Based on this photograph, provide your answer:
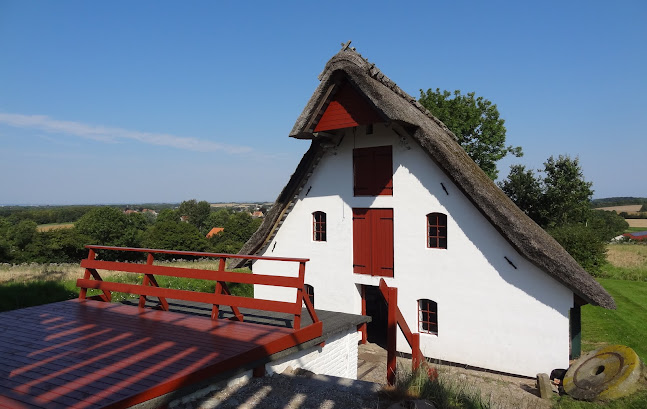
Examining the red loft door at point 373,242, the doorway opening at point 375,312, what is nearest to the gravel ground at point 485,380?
the doorway opening at point 375,312

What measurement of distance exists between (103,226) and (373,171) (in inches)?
2146

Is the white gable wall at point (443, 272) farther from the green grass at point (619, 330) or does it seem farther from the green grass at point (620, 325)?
the green grass at point (620, 325)

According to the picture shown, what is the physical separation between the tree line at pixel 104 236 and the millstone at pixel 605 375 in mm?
50084

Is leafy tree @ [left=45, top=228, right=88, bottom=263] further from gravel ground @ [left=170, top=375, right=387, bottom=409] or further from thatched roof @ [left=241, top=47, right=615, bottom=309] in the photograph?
gravel ground @ [left=170, top=375, right=387, bottom=409]

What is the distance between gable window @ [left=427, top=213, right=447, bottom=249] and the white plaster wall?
3663 millimetres

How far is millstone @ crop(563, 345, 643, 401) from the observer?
808 cm

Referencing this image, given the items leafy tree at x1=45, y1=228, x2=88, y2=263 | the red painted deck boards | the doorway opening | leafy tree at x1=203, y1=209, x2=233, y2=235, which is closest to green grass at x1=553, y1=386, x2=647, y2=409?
the red painted deck boards

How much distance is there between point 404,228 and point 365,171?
2008 millimetres

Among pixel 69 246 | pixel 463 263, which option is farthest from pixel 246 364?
→ pixel 69 246

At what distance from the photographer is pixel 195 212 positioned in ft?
342

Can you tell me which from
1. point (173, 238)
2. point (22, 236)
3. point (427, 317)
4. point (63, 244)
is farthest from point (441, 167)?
point (22, 236)

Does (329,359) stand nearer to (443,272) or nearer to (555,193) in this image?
(443,272)

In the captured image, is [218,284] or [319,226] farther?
[319,226]

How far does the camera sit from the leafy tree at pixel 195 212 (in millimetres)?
103250
